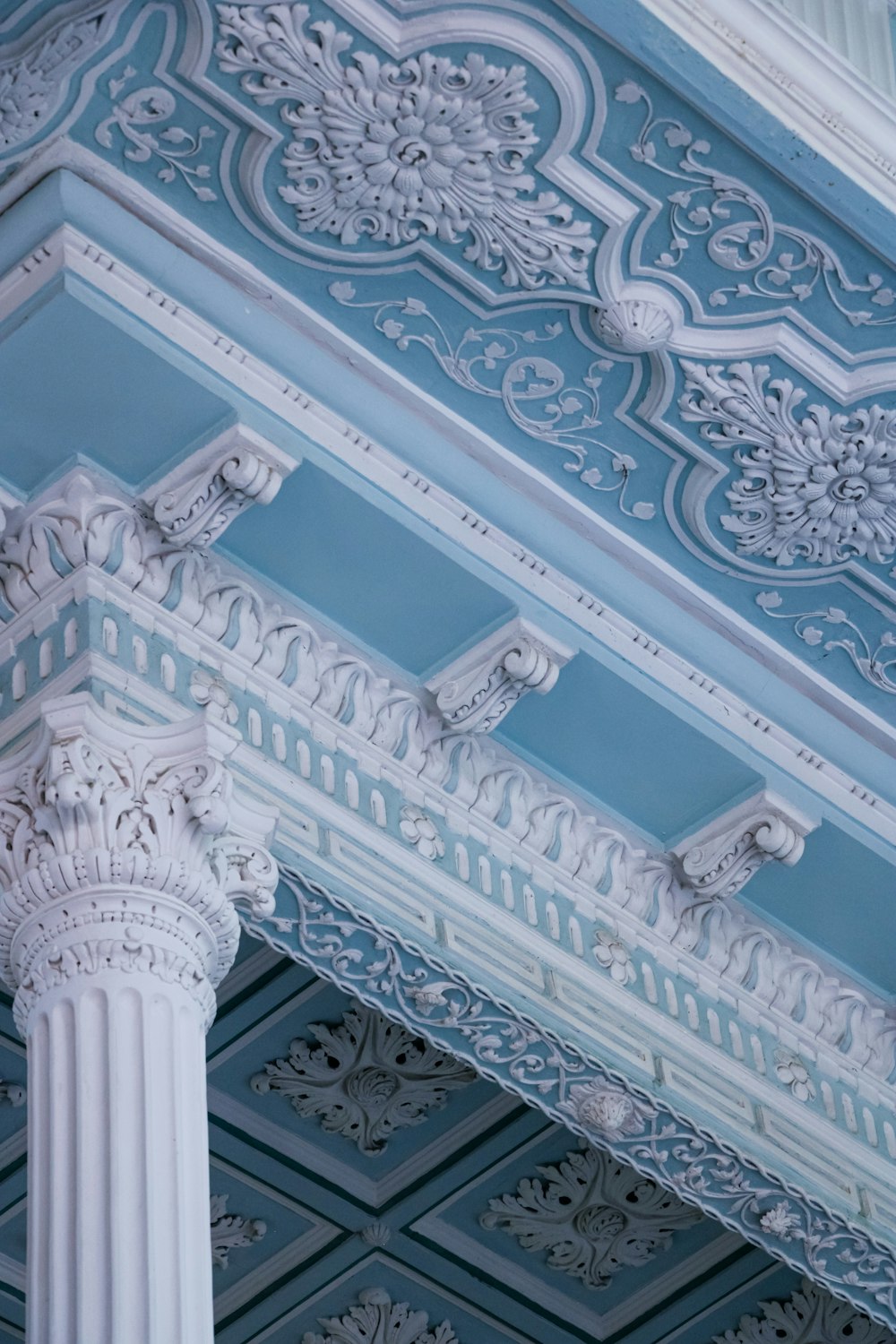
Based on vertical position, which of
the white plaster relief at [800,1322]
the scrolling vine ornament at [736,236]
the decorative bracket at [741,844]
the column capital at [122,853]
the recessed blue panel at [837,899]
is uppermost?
the scrolling vine ornament at [736,236]

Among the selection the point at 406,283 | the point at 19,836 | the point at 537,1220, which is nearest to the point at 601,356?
the point at 406,283

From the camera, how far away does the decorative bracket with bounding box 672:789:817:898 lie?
20.0 feet

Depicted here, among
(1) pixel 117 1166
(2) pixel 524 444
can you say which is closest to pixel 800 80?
(2) pixel 524 444

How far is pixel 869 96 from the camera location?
5527mm

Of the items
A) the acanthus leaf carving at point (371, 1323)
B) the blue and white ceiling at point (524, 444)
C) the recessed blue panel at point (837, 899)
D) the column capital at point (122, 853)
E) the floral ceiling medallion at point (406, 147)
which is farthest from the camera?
the acanthus leaf carving at point (371, 1323)

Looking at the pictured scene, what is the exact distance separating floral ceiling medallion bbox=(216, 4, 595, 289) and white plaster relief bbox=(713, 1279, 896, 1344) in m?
3.11

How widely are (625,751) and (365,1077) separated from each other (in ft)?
3.76

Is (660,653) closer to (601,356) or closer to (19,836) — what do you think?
(601,356)

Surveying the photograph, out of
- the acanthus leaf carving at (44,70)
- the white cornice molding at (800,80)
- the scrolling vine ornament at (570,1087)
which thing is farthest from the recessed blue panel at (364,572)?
the white cornice molding at (800,80)

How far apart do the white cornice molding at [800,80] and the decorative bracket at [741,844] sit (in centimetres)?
153

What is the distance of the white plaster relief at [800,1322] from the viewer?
704cm

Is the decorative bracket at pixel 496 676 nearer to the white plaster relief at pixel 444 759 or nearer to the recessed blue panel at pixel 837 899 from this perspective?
the white plaster relief at pixel 444 759

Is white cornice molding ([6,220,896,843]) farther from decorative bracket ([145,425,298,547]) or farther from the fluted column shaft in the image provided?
the fluted column shaft

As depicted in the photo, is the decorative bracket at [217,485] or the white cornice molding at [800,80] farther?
the decorative bracket at [217,485]
